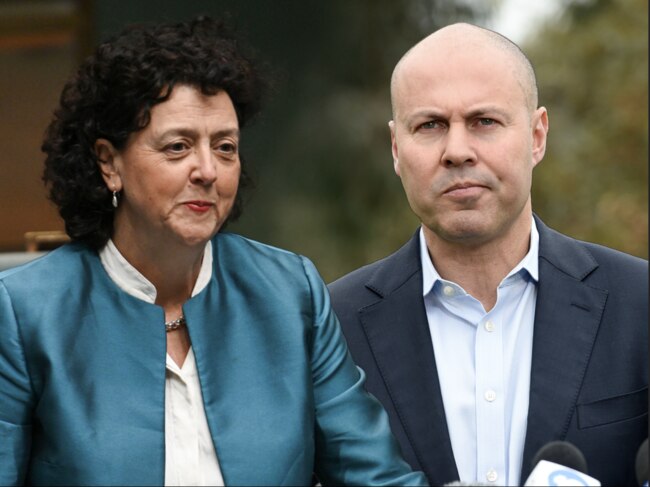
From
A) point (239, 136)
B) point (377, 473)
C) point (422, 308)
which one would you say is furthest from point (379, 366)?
point (239, 136)

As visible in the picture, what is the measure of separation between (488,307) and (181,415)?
92 cm

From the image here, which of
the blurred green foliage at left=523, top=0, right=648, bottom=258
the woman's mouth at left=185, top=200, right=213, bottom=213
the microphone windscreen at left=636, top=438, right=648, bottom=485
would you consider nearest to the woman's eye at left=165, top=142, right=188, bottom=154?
the woman's mouth at left=185, top=200, right=213, bottom=213

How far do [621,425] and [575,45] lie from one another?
6.90 m

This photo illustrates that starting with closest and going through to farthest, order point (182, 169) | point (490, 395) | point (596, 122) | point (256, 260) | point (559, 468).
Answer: point (559, 468)
point (182, 169)
point (256, 260)
point (490, 395)
point (596, 122)

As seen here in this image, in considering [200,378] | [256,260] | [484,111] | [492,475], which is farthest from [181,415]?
[484,111]

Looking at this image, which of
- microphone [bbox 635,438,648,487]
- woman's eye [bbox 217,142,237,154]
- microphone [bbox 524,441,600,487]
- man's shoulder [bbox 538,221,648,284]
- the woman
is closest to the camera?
microphone [bbox 524,441,600,487]

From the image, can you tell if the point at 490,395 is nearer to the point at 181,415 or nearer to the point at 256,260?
the point at 256,260

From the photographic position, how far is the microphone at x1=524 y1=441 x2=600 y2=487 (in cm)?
259

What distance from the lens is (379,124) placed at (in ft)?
23.5

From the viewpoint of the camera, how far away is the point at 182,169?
2855 millimetres

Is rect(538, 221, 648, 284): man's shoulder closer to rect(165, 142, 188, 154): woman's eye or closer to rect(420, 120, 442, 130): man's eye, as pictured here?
rect(420, 120, 442, 130): man's eye

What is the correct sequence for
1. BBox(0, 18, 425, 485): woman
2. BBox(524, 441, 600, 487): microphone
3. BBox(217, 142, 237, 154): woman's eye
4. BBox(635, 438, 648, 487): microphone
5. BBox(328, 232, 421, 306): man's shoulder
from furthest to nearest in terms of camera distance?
BBox(328, 232, 421, 306): man's shoulder, BBox(217, 142, 237, 154): woman's eye, BBox(0, 18, 425, 485): woman, BBox(635, 438, 648, 487): microphone, BBox(524, 441, 600, 487): microphone

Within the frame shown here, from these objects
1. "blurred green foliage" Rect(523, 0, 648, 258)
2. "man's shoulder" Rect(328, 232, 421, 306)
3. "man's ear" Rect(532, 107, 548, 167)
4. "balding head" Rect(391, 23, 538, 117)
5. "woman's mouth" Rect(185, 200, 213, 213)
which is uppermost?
"blurred green foliage" Rect(523, 0, 648, 258)

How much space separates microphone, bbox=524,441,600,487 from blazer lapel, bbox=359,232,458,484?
1.72 ft
